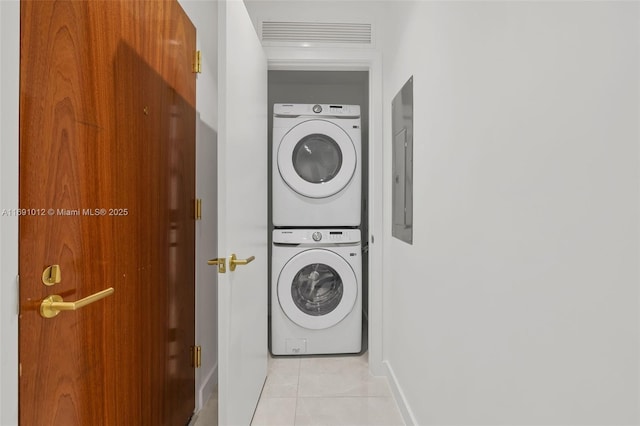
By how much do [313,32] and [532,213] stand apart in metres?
1.97

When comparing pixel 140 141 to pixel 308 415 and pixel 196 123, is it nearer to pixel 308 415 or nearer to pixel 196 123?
pixel 196 123

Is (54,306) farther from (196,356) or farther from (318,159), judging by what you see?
(318,159)

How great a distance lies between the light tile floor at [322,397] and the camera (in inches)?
74.0

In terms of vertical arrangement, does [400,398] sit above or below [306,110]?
below

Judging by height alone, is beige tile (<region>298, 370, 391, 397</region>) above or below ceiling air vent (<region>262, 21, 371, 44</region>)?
below

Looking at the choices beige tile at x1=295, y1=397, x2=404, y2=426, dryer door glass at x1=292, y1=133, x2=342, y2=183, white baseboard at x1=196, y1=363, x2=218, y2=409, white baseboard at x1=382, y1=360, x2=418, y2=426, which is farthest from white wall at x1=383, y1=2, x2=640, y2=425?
dryer door glass at x1=292, y1=133, x2=342, y2=183

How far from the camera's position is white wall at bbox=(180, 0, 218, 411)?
1895 mm

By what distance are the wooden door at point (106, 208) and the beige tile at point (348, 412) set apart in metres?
0.60

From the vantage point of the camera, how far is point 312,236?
2654 millimetres

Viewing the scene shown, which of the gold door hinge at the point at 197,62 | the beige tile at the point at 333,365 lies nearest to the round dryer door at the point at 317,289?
the beige tile at the point at 333,365

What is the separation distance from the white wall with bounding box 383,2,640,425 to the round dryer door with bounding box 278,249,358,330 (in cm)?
117

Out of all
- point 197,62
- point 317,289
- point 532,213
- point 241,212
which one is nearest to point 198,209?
point 241,212

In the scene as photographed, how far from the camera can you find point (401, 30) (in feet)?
6.36

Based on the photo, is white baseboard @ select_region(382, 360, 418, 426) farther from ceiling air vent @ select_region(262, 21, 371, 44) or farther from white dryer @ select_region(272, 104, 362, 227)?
ceiling air vent @ select_region(262, 21, 371, 44)
